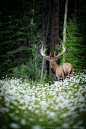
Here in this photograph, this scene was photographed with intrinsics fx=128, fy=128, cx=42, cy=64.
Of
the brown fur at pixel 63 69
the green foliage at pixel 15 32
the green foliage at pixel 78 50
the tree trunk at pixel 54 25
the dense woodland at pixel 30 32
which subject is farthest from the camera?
the green foliage at pixel 15 32

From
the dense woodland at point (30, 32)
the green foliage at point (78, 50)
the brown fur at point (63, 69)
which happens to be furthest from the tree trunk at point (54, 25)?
the brown fur at point (63, 69)

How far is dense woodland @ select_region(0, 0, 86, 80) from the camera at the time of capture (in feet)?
33.3

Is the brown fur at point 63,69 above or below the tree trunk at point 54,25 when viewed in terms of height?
below

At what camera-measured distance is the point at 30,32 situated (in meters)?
13.2

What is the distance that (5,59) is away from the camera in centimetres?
1270

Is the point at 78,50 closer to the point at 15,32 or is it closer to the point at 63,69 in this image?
the point at 63,69

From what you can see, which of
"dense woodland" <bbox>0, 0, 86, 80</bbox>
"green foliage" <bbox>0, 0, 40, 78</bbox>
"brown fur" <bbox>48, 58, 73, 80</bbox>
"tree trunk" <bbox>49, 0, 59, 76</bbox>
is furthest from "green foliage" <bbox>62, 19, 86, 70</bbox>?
"green foliage" <bbox>0, 0, 40, 78</bbox>

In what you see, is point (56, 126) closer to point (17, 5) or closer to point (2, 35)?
point (2, 35)

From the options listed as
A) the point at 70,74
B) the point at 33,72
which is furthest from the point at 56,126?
the point at 33,72

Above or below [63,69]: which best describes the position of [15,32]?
above

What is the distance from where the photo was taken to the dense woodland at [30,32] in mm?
10156

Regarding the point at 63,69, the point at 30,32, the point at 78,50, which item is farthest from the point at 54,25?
the point at 63,69

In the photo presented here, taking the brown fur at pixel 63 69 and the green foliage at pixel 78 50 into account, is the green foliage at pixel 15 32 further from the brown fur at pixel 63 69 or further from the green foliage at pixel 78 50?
the brown fur at pixel 63 69

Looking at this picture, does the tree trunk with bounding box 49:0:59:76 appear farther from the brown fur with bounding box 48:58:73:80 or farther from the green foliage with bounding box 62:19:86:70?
the brown fur with bounding box 48:58:73:80
